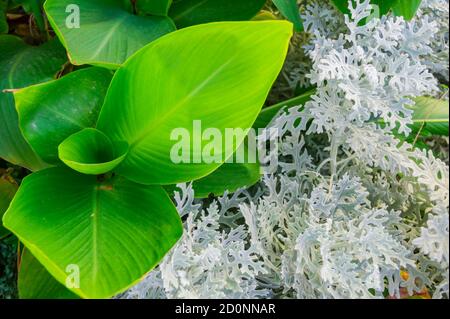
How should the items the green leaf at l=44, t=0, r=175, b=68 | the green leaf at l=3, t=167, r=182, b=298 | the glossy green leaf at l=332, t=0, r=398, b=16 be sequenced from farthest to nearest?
the glossy green leaf at l=332, t=0, r=398, b=16, the green leaf at l=44, t=0, r=175, b=68, the green leaf at l=3, t=167, r=182, b=298

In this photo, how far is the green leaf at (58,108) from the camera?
0.57 metres

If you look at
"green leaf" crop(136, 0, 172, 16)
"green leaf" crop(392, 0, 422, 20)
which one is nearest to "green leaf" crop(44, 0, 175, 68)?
"green leaf" crop(136, 0, 172, 16)

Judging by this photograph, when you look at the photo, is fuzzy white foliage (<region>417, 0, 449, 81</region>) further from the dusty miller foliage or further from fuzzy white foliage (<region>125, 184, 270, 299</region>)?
fuzzy white foliage (<region>125, 184, 270, 299</region>)

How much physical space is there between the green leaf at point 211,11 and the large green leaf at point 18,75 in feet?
0.61

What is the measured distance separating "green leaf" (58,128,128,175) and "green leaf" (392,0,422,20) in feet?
1.41

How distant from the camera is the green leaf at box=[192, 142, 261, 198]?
0.69 metres

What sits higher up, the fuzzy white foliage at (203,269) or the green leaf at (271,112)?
the green leaf at (271,112)

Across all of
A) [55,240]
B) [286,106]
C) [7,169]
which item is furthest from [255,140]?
[7,169]

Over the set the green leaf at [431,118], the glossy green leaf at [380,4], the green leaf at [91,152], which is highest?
the glossy green leaf at [380,4]

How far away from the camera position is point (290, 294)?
0.66 metres

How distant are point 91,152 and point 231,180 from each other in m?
0.19

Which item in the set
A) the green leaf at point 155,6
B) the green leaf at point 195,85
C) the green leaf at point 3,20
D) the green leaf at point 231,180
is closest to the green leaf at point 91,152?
the green leaf at point 195,85

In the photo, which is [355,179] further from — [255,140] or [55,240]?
[55,240]

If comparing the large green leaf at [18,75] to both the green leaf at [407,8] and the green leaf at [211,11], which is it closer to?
the green leaf at [211,11]
